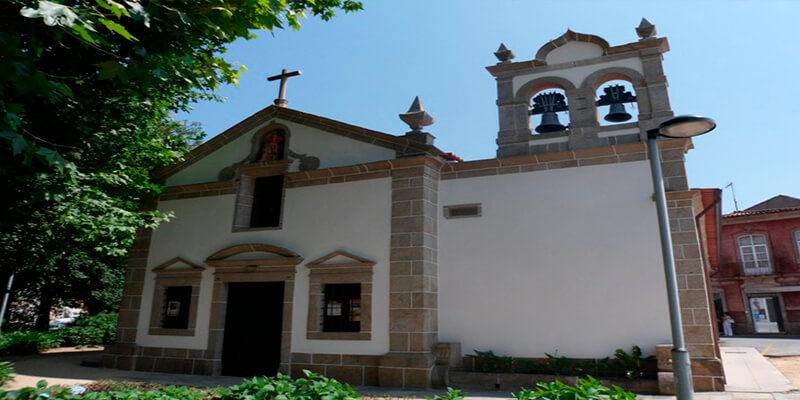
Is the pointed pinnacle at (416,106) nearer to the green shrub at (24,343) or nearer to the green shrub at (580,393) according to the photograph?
the green shrub at (580,393)

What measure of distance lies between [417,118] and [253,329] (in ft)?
18.9

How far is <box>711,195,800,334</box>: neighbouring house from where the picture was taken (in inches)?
1004

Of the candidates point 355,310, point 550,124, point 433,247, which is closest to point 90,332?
point 355,310

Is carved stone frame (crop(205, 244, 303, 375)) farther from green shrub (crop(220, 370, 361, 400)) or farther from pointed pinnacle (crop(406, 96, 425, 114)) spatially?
green shrub (crop(220, 370, 361, 400))

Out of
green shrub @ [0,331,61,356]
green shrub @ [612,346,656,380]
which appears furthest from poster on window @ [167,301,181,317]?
green shrub @ [612,346,656,380]

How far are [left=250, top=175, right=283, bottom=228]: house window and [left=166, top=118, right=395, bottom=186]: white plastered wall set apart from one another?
0.68 m

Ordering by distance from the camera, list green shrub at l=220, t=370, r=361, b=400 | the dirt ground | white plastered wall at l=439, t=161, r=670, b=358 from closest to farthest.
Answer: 1. green shrub at l=220, t=370, r=361, b=400
2. white plastered wall at l=439, t=161, r=670, b=358
3. the dirt ground

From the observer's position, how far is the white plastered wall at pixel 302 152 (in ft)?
36.1

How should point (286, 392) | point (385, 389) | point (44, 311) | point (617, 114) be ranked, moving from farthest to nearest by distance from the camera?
point (44, 311) → point (617, 114) → point (385, 389) → point (286, 392)

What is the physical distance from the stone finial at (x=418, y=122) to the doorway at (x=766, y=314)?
2499 centimetres

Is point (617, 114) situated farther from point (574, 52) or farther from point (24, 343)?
point (24, 343)

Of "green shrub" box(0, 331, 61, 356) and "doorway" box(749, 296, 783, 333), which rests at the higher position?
"doorway" box(749, 296, 783, 333)

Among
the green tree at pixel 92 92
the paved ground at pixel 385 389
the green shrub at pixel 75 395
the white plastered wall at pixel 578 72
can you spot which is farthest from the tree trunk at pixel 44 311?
the white plastered wall at pixel 578 72

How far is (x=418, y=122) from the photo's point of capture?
1059 cm
